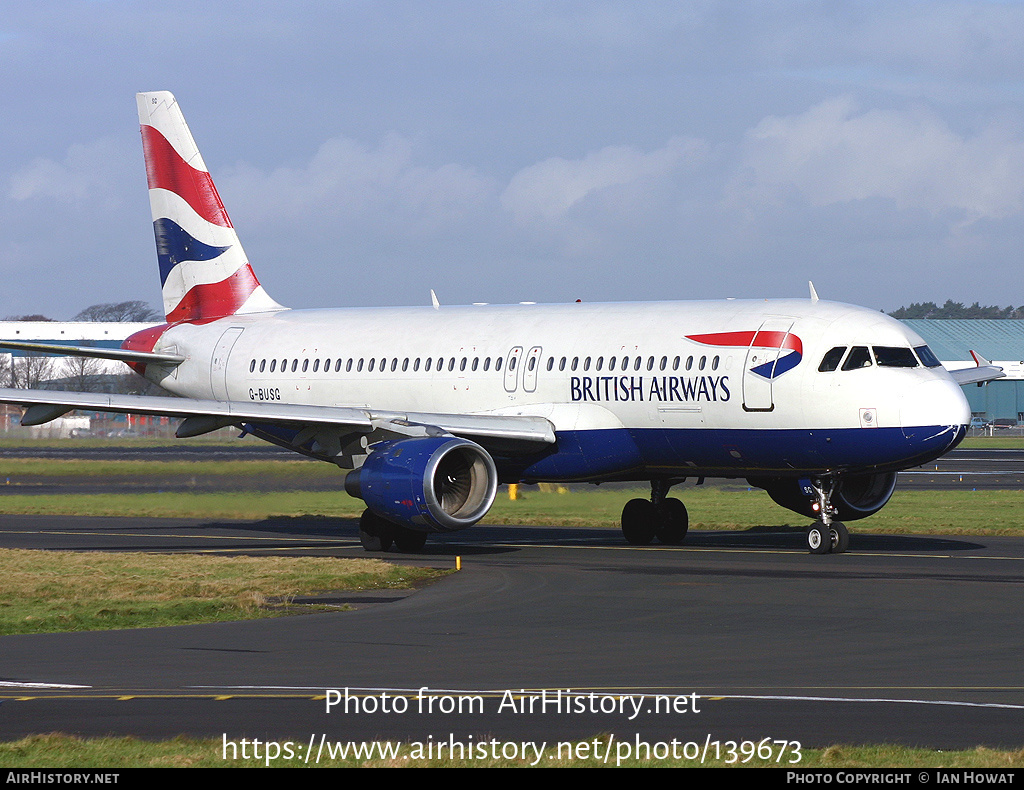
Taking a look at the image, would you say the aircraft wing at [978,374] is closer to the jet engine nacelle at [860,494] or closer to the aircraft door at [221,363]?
the jet engine nacelle at [860,494]

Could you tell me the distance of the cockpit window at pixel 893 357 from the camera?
25906 mm

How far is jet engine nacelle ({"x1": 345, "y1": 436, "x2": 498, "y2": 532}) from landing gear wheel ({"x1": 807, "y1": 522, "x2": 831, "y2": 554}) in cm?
548

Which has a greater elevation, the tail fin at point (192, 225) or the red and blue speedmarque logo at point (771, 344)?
the tail fin at point (192, 225)

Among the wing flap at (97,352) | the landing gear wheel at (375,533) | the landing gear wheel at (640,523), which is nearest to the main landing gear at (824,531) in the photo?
the landing gear wheel at (640,523)

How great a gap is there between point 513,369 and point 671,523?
432 centimetres

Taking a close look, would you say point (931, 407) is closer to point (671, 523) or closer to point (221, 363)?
point (671, 523)

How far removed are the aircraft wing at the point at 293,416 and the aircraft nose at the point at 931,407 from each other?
666cm

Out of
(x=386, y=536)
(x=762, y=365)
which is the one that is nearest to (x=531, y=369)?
(x=386, y=536)

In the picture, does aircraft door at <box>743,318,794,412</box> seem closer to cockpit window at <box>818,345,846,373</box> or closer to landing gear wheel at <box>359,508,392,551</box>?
cockpit window at <box>818,345,846,373</box>

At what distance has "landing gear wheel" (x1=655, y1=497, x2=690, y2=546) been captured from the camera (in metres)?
30.1

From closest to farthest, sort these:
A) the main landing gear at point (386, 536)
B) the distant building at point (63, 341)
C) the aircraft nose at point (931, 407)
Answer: the aircraft nose at point (931, 407), the main landing gear at point (386, 536), the distant building at point (63, 341)

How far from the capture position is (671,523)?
30125 mm

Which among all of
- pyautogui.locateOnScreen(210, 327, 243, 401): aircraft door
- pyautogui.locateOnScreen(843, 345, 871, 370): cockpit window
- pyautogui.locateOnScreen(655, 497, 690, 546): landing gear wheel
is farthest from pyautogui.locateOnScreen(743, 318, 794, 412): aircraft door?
pyautogui.locateOnScreen(210, 327, 243, 401): aircraft door
